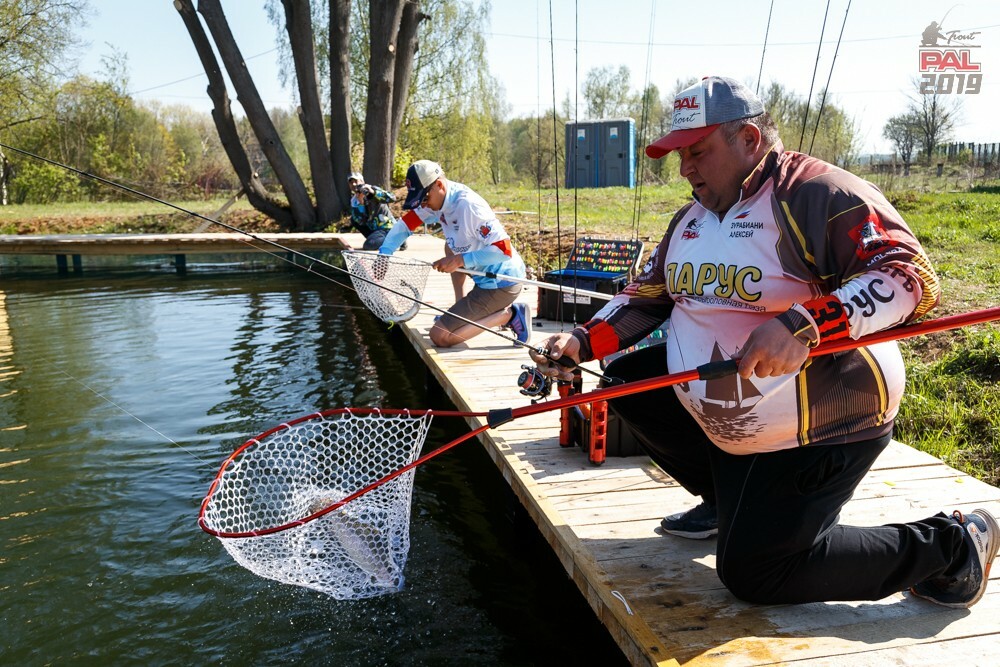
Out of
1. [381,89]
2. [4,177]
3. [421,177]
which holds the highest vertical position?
[381,89]

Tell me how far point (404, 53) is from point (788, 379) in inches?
686

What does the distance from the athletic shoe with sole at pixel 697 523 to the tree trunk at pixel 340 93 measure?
16.2 metres

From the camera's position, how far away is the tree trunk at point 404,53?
1806 cm

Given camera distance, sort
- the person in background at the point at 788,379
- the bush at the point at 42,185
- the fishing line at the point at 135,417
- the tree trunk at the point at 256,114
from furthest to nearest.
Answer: the bush at the point at 42,185
the tree trunk at the point at 256,114
the fishing line at the point at 135,417
the person in background at the point at 788,379

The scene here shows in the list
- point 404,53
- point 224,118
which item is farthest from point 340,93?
point 224,118

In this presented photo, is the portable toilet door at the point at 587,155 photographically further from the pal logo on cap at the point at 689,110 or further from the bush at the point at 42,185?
the pal logo on cap at the point at 689,110

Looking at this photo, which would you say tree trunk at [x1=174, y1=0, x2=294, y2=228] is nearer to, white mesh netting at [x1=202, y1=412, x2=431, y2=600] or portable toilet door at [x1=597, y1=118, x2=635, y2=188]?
portable toilet door at [x1=597, y1=118, x2=635, y2=188]

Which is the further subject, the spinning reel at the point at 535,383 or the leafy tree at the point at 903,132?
the leafy tree at the point at 903,132

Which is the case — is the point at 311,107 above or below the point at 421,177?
above

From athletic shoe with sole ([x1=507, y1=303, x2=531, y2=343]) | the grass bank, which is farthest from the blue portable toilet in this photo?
athletic shoe with sole ([x1=507, y1=303, x2=531, y2=343])

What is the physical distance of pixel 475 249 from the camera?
6.66 metres

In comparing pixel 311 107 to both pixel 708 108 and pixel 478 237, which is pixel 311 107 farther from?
pixel 708 108

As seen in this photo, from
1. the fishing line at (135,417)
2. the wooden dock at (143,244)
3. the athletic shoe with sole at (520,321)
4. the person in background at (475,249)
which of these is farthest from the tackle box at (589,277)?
the wooden dock at (143,244)

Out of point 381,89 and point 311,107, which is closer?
point 381,89
